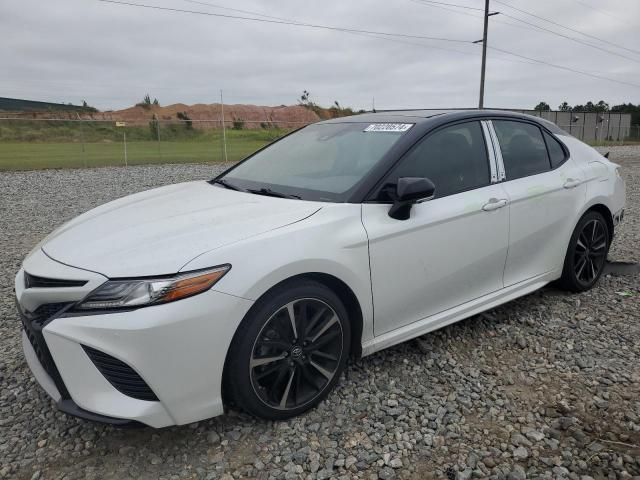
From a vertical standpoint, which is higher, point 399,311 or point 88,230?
point 88,230

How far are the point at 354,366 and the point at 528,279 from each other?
150cm

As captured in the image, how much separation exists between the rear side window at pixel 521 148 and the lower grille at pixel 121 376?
2.66m

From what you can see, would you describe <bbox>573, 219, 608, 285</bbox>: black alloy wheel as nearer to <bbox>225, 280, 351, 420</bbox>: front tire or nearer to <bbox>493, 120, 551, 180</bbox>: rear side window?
<bbox>493, 120, 551, 180</bbox>: rear side window

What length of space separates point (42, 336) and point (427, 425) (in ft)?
6.05

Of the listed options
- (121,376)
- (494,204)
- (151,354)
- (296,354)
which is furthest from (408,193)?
(121,376)

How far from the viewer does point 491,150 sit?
3531mm

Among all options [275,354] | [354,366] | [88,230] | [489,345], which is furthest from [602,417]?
[88,230]

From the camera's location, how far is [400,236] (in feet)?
9.36

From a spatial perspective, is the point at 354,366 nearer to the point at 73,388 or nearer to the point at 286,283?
the point at 286,283

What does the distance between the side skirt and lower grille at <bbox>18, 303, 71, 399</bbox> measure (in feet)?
4.93

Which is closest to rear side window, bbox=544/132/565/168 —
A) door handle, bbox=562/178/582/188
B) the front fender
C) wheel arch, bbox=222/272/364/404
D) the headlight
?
door handle, bbox=562/178/582/188

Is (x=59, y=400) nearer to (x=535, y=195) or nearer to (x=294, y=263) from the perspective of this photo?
(x=294, y=263)

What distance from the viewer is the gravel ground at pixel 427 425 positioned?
2.32m

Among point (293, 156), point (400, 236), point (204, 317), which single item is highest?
point (293, 156)
